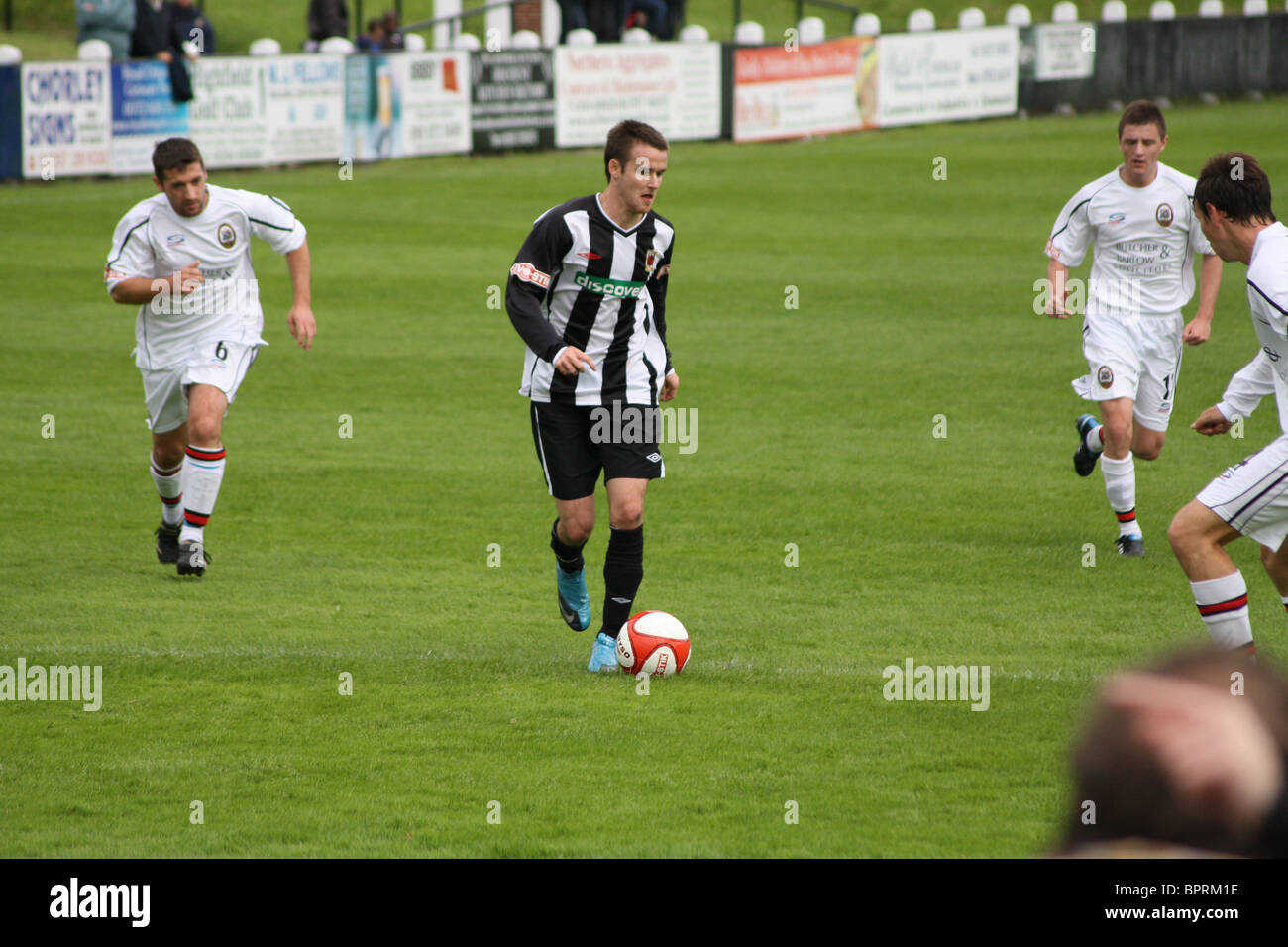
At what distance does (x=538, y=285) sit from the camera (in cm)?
632

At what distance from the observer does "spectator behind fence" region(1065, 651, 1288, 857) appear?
134 centimetres

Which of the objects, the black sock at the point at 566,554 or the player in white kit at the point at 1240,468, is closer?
the player in white kit at the point at 1240,468

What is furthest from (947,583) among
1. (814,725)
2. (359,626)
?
(359,626)

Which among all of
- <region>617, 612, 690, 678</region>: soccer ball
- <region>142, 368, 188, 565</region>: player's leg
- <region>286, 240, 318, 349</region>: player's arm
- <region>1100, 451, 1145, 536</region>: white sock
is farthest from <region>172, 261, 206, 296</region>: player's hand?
<region>1100, 451, 1145, 536</region>: white sock

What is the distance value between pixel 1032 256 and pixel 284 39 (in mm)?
24797

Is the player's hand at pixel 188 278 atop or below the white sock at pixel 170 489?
atop

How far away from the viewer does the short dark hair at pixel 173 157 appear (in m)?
7.95

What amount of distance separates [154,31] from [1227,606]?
1913 centimetres

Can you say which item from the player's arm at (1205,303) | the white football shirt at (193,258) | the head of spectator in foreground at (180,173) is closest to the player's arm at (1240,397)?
the player's arm at (1205,303)

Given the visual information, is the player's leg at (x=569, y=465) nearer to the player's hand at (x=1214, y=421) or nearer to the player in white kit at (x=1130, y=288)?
the player's hand at (x=1214, y=421)

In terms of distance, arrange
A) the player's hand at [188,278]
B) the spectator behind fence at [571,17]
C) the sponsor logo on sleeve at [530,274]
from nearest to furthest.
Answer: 1. the sponsor logo on sleeve at [530,274]
2. the player's hand at [188,278]
3. the spectator behind fence at [571,17]

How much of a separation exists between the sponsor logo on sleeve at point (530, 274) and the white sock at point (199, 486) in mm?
2547

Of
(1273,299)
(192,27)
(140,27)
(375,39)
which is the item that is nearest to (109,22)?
(140,27)

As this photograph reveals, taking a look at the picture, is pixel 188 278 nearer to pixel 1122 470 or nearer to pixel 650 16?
pixel 1122 470
